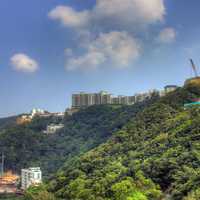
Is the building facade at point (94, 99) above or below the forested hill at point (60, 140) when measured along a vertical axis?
above

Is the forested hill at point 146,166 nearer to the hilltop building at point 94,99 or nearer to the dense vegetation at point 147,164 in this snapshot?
the dense vegetation at point 147,164

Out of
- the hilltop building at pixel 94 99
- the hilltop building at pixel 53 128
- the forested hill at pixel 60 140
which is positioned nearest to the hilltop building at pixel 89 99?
the hilltop building at pixel 94 99

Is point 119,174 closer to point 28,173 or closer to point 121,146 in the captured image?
point 121,146

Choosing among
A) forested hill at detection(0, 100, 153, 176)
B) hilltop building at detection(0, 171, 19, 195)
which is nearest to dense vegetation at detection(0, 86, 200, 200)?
hilltop building at detection(0, 171, 19, 195)

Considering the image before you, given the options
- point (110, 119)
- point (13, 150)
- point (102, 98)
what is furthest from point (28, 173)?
point (102, 98)

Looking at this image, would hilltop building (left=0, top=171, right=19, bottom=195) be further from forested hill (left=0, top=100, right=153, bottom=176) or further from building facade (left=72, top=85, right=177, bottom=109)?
building facade (left=72, top=85, right=177, bottom=109)

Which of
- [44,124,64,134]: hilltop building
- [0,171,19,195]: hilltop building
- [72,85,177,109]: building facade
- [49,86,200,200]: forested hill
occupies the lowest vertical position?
[0,171,19,195]: hilltop building
